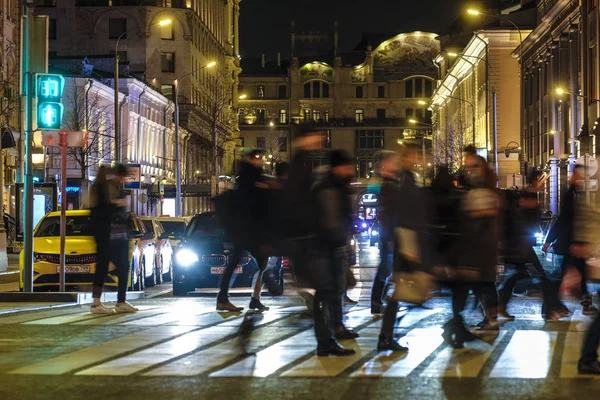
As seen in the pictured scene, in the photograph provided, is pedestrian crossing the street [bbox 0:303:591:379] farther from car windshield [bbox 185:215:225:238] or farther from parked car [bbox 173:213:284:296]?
car windshield [bbox 185:215:225:238]

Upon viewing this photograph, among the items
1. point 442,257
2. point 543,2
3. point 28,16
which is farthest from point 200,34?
point 442,257

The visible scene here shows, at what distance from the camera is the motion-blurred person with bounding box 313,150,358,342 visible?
33.7 feet

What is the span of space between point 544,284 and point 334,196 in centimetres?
487

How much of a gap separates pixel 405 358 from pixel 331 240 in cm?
124

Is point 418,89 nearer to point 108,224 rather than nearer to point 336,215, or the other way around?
point 108,224

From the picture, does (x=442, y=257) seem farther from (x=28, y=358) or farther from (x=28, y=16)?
(x=28, y=16)

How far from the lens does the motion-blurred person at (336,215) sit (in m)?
10.3

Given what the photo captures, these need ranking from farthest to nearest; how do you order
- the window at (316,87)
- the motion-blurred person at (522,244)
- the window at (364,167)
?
the window at (316,87), the window at (364,167), the motion-blurred person at (522,244)

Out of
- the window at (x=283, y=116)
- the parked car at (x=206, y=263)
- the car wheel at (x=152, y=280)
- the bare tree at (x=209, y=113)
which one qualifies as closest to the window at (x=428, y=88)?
the window at (x=283, y=116)

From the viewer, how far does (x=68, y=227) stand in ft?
72.5

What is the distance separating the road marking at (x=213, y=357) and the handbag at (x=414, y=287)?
1.60m

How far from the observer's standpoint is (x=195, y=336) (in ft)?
39.3

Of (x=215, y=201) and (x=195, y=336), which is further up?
(x=215, y=201)

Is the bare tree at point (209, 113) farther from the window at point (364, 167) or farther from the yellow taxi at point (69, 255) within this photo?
the yellow taxi at point (69, 255)
